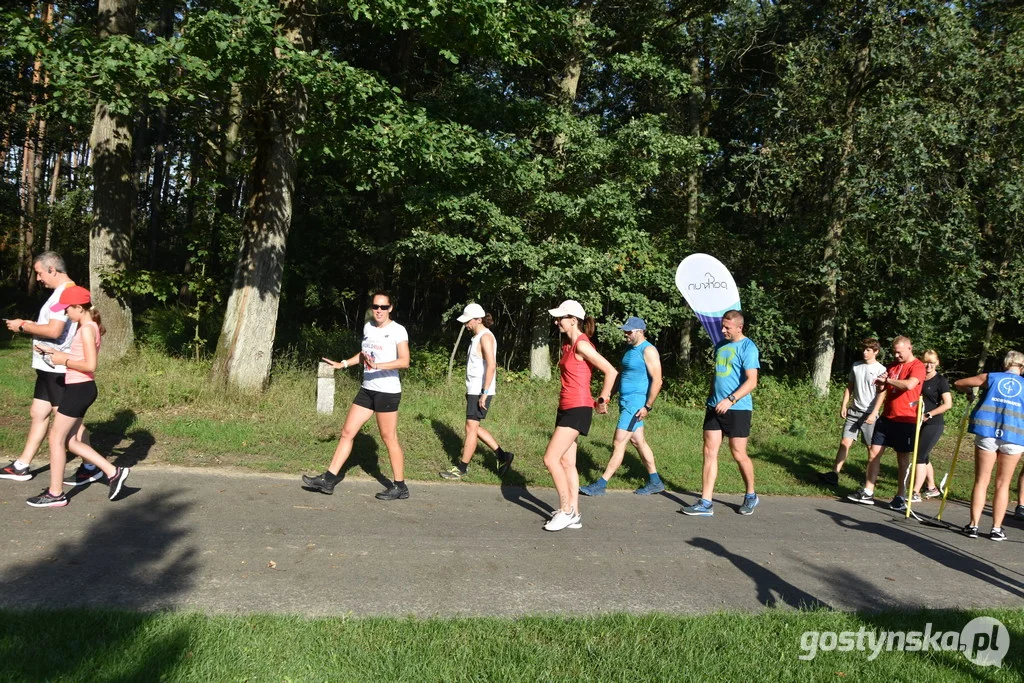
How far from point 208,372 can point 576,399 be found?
647 centimetres

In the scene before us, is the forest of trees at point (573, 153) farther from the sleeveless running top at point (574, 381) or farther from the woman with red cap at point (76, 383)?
the sleeveless running top at point (574, 381)

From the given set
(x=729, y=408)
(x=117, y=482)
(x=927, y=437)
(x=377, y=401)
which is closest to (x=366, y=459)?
(x=377, y=401)

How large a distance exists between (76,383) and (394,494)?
268 cm

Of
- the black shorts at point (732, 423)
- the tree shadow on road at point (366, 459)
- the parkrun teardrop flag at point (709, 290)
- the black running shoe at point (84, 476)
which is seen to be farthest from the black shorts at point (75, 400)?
the parkrun teardrop flag at point (709, 290)

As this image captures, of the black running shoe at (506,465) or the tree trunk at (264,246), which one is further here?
the tree trunk at (264,246)

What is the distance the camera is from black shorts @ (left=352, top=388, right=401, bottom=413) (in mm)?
6619

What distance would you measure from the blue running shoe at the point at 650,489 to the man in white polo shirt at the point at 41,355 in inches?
200

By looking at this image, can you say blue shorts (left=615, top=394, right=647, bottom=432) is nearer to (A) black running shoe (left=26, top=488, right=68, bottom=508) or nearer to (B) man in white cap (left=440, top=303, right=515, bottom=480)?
(B) man in white cap (left=440, top=303, right=515, bottom=480)

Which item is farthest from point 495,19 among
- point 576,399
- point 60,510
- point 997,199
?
point 997,199

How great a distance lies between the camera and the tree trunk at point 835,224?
1533 cm

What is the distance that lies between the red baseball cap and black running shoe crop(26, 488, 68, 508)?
1.38 meters

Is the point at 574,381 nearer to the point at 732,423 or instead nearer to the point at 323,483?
the point at 732,423

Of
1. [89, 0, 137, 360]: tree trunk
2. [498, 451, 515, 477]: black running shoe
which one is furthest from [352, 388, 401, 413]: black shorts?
[89, 0, 137, 360]: tree trunk

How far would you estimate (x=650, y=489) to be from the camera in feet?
26.0
